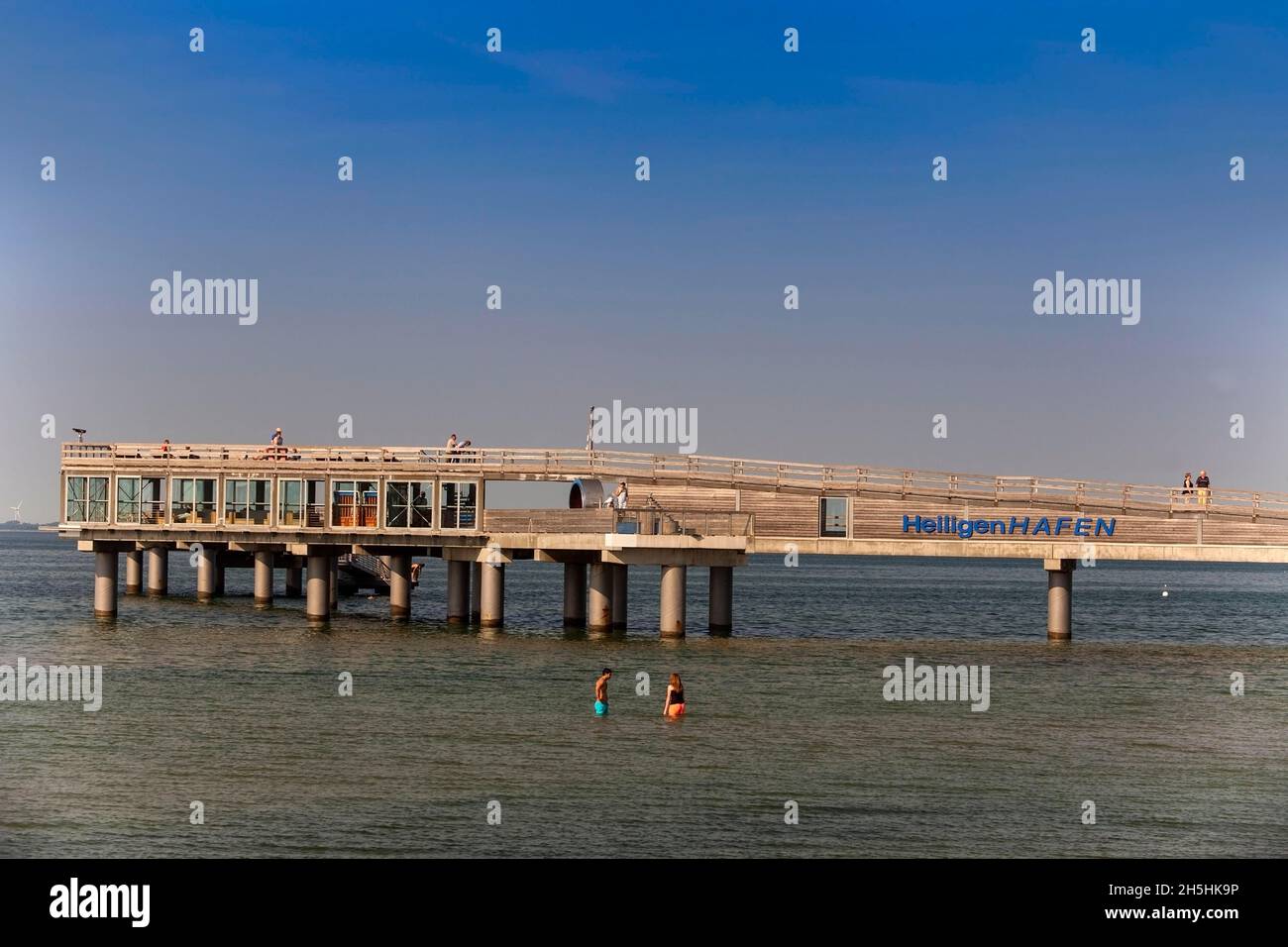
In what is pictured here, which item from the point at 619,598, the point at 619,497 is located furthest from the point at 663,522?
the point at 619,598

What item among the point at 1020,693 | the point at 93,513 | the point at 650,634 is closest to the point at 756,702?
the point at 1020,693

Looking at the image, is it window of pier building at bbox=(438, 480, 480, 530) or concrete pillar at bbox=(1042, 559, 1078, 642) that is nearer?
concrete pillar at bbox=(1042, 559, 1078, 642)

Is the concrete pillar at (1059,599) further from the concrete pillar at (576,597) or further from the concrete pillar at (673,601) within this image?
the concrete pillar at (576,597)

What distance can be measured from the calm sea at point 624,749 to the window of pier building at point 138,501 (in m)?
4.79

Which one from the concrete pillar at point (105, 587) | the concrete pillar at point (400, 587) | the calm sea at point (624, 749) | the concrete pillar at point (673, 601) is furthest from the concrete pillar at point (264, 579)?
the concrete pillar at point (673, 601)

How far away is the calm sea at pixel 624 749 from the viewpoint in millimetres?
28266

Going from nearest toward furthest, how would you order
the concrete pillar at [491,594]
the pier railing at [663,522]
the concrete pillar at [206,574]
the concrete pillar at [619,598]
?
1. the pier railing at [663,522]
2. the concrete pillar at [491,594]
3. the concrete pillar at [619,598]
4. the concrete pillar at [206,574]

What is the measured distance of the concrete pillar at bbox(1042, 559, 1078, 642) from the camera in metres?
63.4

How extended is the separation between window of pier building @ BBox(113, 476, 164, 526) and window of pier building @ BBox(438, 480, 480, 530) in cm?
1288

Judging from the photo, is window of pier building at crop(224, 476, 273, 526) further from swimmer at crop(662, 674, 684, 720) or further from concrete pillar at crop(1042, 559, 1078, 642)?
swimmer at crop(662, 674, 684, 720)

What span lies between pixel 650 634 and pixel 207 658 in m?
17.4

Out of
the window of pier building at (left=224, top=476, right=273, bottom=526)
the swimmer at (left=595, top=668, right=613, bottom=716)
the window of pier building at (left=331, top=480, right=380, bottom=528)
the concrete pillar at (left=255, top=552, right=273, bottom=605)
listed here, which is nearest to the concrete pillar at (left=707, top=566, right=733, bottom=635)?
the window of pier building at (left=331, top=480, right=380, bottom=528)

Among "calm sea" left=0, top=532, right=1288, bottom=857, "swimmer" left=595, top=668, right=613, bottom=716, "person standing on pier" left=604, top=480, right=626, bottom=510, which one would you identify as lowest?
"calm sea" left=0, top=532, right=1288, bottom=857
